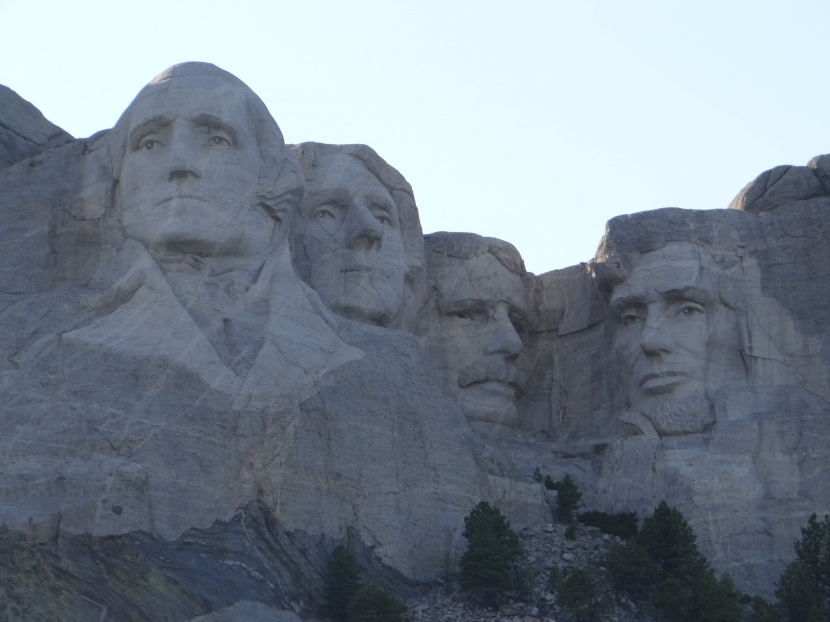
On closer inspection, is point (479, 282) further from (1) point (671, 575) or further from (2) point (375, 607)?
(2) point (375, 607)

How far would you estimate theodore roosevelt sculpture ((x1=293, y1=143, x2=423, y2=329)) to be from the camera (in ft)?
76.0

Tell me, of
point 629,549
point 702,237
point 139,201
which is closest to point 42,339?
point 139,201

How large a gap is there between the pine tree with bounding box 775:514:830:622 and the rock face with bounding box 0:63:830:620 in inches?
37.9

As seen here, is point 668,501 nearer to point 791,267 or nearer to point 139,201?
point 791,267

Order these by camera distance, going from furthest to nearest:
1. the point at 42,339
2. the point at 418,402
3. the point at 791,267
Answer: the point at 791,267, the point at 418,402, the point at 42,339

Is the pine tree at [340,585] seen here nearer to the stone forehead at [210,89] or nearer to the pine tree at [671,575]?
the pine tree at [671,575]

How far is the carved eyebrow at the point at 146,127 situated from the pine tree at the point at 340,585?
478 cm

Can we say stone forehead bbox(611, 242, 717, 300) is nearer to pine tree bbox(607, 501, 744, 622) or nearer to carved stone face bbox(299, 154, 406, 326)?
carved stone face bbox(299, 154, 406, 326)

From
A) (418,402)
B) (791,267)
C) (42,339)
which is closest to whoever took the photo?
(42,339)

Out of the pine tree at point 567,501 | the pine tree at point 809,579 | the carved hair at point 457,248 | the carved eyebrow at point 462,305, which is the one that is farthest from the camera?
the carved hair at point 457,248

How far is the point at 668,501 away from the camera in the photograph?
73.1ft

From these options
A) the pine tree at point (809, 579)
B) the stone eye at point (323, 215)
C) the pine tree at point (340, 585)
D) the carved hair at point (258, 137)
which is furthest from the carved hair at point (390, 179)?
the pine tree at point (809, 579)

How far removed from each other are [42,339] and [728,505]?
725cm

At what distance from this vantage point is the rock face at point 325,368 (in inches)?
750
